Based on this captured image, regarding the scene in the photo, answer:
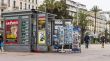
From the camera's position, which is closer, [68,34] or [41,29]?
[41,29]

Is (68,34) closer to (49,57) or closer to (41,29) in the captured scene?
(41,29)

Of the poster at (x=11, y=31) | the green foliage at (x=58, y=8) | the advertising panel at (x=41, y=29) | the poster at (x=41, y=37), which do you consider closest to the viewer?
the advertising panel at (x=41, y=29)

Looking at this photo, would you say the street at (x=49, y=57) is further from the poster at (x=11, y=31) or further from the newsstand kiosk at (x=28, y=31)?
the poster at (x=11, y=31)

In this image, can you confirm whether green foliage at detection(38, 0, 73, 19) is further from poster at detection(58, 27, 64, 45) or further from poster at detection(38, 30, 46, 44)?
poster at detection(38, 30, 46, 44)

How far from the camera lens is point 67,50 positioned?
1299 inches

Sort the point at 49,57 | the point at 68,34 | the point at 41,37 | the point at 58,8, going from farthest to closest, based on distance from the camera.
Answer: the point at 58,8
the point at 68,34
the point at 41,37
the point at 49,57

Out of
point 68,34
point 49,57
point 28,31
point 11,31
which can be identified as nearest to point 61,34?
point 68,34

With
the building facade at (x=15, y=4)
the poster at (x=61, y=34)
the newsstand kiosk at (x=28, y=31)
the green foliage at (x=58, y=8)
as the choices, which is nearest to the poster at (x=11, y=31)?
the newsstand kiosk at (x=28, y=31)

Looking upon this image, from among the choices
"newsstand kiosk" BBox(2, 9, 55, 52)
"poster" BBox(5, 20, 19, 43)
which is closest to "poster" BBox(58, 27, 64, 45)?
"newsstand kiosk" BBox(2, 9, 55, 52)

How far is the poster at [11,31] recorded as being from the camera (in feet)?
103

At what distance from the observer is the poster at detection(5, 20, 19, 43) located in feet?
103

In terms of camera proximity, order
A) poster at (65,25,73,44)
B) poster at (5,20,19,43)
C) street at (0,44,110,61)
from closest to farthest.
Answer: street at (0,44,110,61)
poster at (5,20,19,43)
poster at (65,25,73,44)

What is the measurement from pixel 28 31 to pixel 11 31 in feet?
5.47

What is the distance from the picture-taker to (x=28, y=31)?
30.8 metres
